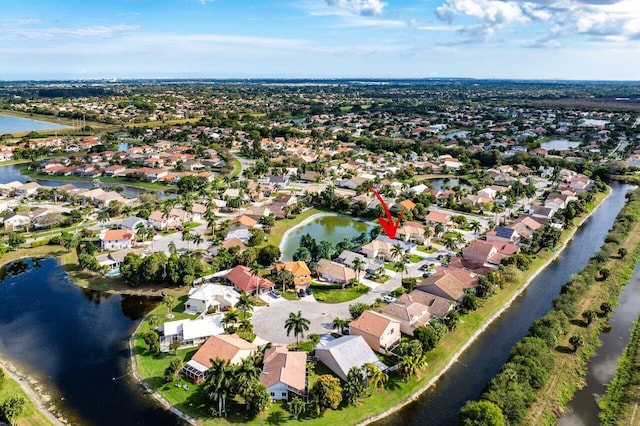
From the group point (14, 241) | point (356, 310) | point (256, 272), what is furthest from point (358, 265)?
point (14, 241)

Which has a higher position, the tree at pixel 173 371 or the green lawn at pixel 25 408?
the tree at pixel 173 371

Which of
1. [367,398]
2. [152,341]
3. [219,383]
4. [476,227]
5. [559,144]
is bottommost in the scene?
[367,398]

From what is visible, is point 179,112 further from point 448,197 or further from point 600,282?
point 600,282

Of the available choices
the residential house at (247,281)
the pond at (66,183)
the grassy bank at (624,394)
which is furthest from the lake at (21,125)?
the grassy bank at (624,394)

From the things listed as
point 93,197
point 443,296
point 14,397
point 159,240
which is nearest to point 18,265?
point 159,240

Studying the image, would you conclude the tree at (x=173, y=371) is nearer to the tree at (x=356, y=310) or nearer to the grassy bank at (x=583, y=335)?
the tree at (x=356, y=310)

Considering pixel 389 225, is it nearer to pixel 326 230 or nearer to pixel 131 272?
pixel 326 230
